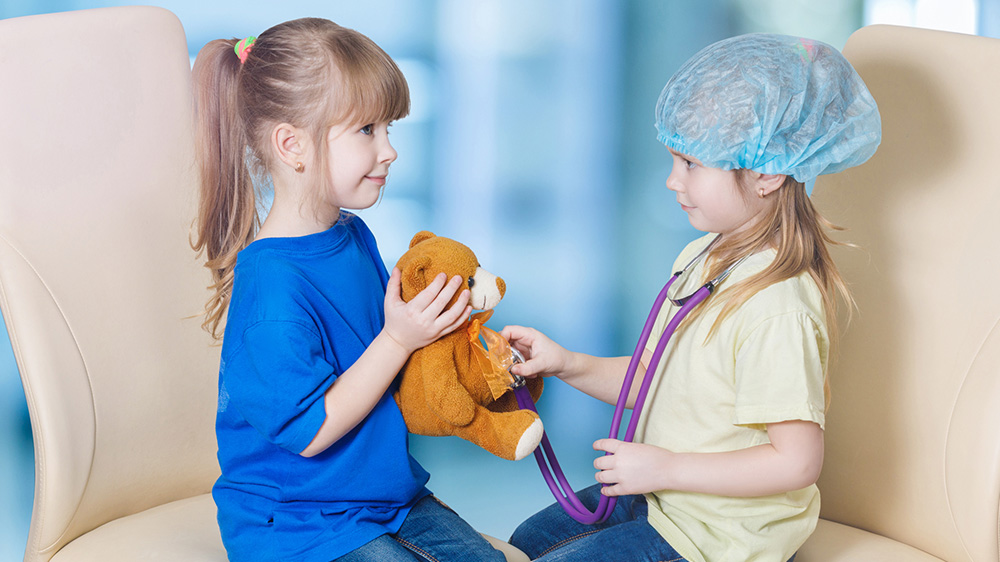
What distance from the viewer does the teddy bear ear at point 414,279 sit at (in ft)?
3.85

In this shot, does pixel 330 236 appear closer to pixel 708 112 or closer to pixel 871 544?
pixel 708 112

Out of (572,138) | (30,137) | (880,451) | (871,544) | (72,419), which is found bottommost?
(871,544)

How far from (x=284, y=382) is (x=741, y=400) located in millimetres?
590

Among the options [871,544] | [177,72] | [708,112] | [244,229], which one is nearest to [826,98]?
[708,112]

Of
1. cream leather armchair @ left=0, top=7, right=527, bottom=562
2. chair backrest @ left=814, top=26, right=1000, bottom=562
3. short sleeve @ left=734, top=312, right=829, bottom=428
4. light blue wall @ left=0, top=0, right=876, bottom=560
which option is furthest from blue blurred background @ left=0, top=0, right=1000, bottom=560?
short sleeve @ left=734, top=312, right=829, bottom=428

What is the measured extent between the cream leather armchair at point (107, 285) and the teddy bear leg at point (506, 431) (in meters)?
0.30

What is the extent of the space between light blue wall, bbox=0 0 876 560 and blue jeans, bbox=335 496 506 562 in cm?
99

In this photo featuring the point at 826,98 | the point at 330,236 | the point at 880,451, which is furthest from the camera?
the point at 880,451

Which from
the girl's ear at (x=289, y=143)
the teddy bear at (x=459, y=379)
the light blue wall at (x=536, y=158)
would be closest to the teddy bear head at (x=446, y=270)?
the teddy bear at (x=459, y=379)

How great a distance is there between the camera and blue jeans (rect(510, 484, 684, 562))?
47.9 inches

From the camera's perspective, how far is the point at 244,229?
1.35 metres

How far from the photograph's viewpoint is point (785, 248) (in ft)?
3.89

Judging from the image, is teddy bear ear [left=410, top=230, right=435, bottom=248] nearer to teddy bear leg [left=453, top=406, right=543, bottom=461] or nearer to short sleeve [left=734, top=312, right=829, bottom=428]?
teddy bear leg [left=453, top=406, right=543, bottom=461]

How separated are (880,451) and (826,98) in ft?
1.98
